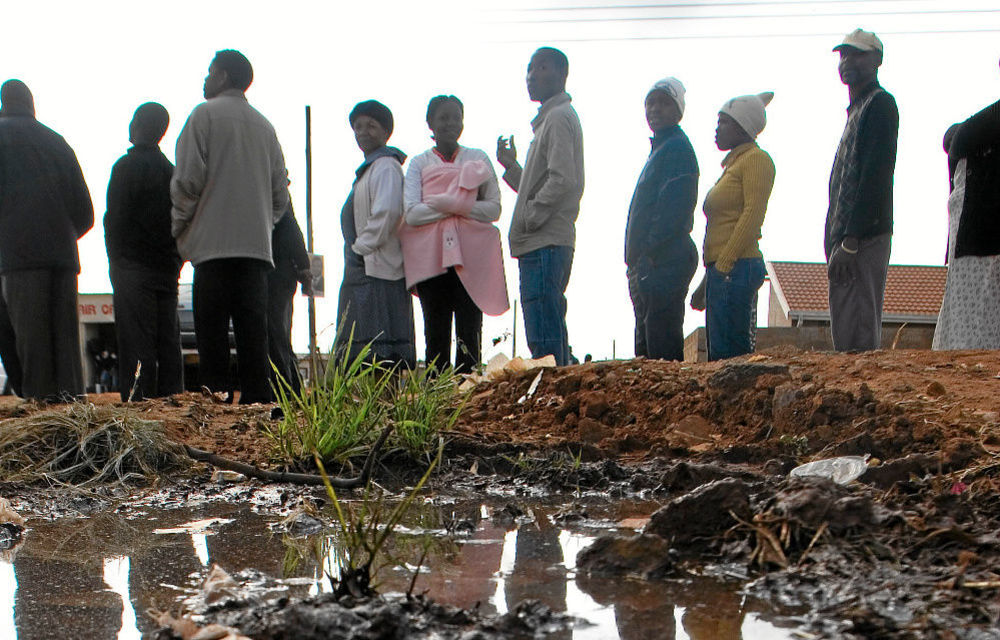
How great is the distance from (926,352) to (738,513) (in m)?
2.97

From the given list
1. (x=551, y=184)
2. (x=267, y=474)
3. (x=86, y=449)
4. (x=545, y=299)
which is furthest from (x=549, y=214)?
(x=86, y=449)

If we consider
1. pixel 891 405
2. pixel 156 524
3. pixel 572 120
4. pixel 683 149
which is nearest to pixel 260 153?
pixel 572 120

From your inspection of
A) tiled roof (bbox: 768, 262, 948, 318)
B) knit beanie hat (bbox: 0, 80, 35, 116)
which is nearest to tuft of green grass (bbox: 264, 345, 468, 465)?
knit beanie hat (bbox: 0, 80, 35, 116)

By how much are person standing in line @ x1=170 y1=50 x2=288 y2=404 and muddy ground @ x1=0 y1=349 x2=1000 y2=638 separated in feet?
1.41

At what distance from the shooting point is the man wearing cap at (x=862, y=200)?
463 centimetres

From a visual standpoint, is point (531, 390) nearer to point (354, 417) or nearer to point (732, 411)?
point (732, 411)

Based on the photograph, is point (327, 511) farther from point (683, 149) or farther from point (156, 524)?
point (683, 149)

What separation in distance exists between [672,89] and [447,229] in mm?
1507

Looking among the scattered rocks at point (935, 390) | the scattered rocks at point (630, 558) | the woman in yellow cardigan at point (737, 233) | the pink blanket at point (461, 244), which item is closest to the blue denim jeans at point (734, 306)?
the woman in yellow cardigan at point (737, 233)

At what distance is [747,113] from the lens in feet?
16.7

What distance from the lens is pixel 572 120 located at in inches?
201

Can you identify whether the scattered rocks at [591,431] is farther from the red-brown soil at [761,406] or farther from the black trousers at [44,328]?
the black trousers at [44,328]

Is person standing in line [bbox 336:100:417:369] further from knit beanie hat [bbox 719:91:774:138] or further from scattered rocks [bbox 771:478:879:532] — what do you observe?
scattered rocks [bbox 771:478:879:532]

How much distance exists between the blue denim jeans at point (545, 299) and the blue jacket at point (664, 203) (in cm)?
40
